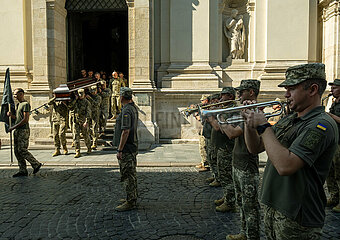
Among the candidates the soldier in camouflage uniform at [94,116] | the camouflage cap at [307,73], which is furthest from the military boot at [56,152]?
Answer: the camouflage cap at [307,73]

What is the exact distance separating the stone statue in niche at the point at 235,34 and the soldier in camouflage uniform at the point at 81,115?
6.34 metres

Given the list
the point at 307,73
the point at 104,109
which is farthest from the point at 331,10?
the point at 307,73

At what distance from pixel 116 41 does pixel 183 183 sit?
15220 millimetres

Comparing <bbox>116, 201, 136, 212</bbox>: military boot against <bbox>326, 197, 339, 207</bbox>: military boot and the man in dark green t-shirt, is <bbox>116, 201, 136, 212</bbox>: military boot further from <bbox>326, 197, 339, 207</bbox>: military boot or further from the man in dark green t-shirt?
<bbox>326, 197, 339, 207</bbox>: military boot

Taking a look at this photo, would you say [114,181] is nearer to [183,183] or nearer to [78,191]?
[78,191]

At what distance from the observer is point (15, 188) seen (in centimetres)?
589

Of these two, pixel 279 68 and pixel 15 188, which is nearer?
pixel 15 188

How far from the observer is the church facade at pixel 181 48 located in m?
11.4

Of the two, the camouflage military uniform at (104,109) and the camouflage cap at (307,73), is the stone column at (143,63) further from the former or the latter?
the camouflage cap at (307,73)

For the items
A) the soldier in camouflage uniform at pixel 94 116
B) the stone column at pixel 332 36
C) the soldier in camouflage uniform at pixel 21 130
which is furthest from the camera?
the stone column at pixel 332 36

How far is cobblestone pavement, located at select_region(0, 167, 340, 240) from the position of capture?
3.94 m

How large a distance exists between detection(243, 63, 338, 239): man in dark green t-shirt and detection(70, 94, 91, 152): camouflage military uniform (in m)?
7.81

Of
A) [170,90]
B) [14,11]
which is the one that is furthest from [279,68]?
[14,11]

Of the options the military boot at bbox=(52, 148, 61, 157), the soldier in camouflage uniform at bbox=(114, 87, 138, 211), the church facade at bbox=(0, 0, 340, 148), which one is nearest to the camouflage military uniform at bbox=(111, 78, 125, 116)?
the church facade at bbox=(0, 0, 340, 148)
